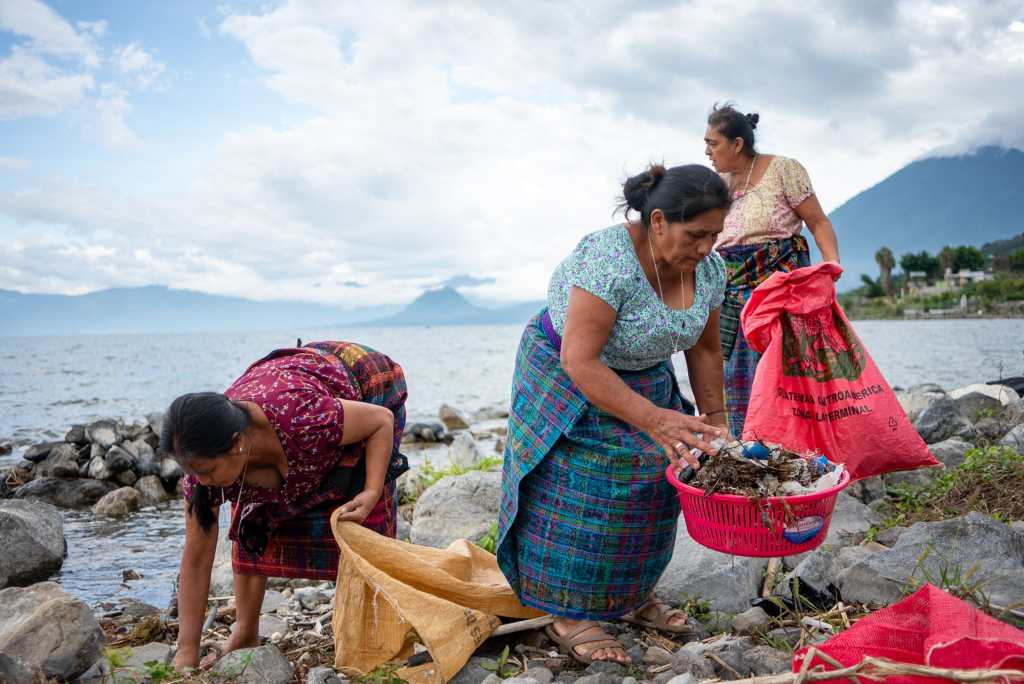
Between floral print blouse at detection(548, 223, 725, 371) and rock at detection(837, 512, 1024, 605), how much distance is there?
1229 mm

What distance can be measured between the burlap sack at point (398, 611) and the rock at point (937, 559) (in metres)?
1.46

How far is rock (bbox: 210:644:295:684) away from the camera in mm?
2645

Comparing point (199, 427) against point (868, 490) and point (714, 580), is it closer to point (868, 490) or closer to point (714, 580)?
point (714, 580)

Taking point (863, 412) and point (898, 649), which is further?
point (863, 412)

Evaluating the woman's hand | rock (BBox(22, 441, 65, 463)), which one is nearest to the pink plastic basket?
the woman's hand

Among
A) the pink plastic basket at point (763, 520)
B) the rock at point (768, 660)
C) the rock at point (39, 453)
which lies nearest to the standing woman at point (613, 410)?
the pink plastic basket at point (763, 520)

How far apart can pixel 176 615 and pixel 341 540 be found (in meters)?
1.92

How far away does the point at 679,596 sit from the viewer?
3.39 meters

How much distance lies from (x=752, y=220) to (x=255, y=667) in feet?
10.5

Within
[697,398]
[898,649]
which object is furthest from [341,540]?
[898,649]

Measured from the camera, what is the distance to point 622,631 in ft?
10.3

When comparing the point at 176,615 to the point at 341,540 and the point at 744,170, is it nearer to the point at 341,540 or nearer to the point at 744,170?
the point at 341,540

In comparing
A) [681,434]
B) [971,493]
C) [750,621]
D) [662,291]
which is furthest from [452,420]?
[681,434]

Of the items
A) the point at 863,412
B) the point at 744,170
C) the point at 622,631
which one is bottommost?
the point at 622,631
